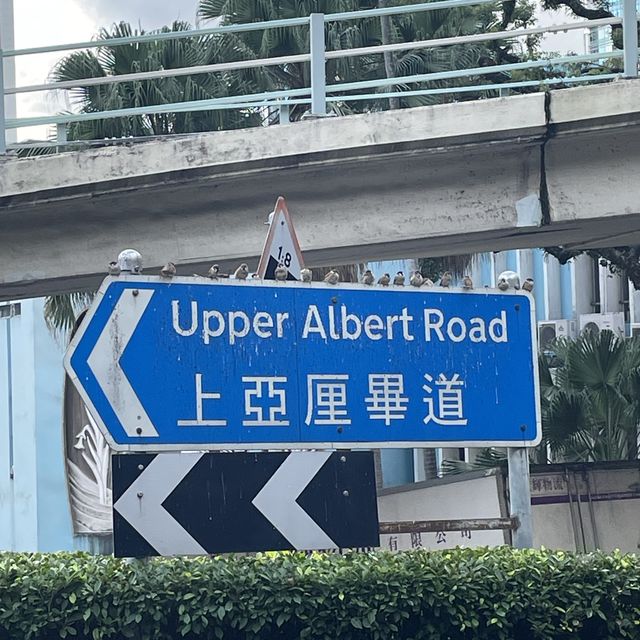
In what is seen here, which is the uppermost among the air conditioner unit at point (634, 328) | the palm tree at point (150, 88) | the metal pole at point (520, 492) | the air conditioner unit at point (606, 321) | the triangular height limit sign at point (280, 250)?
the palm tree at point (150, 88)

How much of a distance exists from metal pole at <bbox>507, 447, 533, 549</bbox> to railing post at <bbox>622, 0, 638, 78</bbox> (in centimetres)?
548

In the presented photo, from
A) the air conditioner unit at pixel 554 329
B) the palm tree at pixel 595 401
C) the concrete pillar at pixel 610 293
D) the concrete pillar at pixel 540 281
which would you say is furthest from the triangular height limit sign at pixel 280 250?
the concrete pillar at pixel 540 281

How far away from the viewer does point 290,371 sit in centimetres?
441

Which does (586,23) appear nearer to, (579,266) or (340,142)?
(340,142)

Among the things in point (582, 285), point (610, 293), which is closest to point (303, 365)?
point (610, 293)

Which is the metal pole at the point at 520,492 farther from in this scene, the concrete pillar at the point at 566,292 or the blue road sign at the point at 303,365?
the concrete pillar at the point at 566,292

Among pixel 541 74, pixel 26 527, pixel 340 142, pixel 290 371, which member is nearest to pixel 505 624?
pixel 290 371

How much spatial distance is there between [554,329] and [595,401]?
5.95 m

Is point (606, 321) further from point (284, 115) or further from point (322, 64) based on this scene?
point (322, 64)

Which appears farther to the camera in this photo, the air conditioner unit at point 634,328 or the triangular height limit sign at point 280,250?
the air conditioner unit at point 634,328

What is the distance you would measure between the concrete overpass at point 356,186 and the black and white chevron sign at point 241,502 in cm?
544

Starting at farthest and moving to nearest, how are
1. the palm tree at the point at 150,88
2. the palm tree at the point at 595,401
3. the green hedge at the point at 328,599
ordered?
1. the palm tree at the point at 150,88
2. the palm tree at the point at 595,401
3. the green hedge at the point at 328,599

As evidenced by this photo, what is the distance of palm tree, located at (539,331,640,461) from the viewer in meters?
14.5

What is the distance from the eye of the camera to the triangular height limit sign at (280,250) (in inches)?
186
